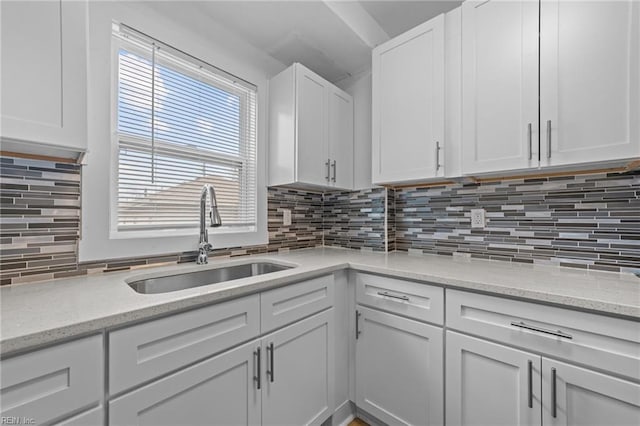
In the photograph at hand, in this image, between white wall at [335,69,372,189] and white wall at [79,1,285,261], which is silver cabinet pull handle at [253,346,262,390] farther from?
white wall at [335,69,372,189]

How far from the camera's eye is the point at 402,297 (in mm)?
1390

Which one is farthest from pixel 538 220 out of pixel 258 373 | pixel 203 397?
pixel 203 397

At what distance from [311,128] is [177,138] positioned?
2.72ft

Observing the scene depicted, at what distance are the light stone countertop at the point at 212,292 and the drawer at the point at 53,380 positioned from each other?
44 mm

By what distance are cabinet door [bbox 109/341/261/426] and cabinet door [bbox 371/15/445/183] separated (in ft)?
4.26

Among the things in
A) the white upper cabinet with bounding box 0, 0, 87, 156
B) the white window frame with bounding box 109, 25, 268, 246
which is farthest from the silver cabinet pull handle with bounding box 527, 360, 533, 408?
the white upper cabinet with bounding box 0, 0, 87, 156

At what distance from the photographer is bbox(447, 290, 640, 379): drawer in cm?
89

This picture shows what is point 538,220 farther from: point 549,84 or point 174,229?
point 174,229

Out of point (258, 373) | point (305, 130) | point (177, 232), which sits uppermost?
point (305, 130)

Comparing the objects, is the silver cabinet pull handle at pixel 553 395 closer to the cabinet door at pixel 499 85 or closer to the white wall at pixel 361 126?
the cabinet door at pixel 499 85

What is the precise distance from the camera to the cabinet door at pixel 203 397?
826mm

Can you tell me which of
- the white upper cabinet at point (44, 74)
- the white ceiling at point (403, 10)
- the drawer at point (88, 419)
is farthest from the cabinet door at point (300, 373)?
the white ceiling at point (403, 10)

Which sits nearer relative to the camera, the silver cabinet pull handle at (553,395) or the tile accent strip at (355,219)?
the silver cabinet pull handle at (553,395)

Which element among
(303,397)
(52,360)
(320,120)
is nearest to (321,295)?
(303,397)
